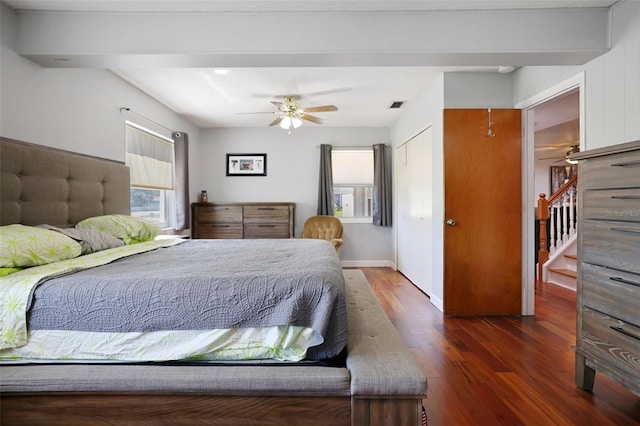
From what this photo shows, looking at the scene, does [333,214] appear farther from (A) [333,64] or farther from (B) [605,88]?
(B) [605,88]

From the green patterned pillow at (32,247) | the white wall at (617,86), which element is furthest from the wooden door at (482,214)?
the green patterned pillow at (32,247)

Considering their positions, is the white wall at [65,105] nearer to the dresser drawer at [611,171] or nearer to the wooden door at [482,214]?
the wooden door at [482,214]

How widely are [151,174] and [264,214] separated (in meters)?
1.70

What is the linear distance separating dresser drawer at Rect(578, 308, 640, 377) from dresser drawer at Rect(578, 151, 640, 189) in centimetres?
72

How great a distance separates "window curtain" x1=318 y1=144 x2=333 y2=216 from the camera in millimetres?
5402

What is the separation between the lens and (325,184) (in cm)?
541

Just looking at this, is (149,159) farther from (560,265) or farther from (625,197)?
(560,265)

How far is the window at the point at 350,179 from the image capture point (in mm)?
5652

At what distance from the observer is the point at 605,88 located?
7.40 feet

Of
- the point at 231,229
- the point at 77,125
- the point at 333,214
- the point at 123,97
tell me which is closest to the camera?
the point at 77,125

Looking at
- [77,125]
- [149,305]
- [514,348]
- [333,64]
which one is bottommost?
[514,348]

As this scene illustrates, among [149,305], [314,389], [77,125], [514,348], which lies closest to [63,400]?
[149,305]

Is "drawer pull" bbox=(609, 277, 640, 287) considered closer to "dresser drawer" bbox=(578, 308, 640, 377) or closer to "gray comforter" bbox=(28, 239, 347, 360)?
"dresser drawer" bbox=(578, 308, 640, 377)

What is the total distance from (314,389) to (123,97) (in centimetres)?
346
